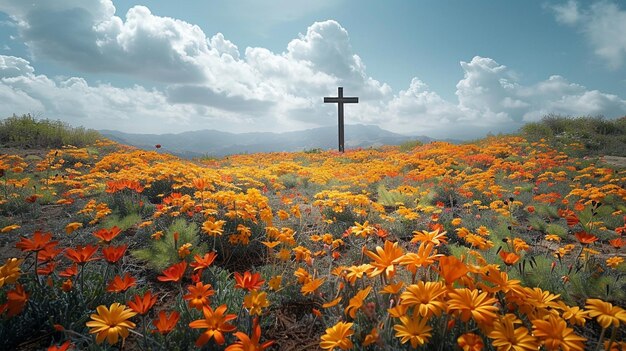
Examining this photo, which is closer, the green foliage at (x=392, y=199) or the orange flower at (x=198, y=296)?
the orange flower at (x=198, y=296)

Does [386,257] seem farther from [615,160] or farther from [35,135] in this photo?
[35,135]

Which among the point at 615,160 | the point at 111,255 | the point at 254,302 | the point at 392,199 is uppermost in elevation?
the point at 615,160

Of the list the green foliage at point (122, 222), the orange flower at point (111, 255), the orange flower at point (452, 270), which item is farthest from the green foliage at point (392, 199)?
the orange flower at point (111, 255)

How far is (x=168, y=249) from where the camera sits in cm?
318

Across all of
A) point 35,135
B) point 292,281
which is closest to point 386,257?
point 292,281

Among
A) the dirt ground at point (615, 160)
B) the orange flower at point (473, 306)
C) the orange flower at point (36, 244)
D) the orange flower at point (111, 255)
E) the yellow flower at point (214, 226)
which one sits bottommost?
the orange flower at point (473, 306)

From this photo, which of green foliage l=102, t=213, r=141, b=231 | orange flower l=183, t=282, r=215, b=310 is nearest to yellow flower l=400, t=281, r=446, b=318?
orange flower l=183, t=282, r=215, b=310

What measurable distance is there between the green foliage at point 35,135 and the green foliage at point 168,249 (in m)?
12.4

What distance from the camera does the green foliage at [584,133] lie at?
12430mm

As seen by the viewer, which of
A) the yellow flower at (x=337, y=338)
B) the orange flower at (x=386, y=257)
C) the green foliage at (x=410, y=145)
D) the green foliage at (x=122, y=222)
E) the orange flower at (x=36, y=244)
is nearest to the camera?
the yellow flower at (x=337, y=338)

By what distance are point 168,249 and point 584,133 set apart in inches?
710

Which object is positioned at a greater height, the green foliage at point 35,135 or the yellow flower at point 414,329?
the green foliage at point 35,135

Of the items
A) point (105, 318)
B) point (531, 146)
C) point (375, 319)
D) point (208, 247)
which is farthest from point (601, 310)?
point (531, 146)

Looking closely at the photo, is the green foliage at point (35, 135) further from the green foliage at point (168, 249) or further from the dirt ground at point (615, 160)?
the dirt ground at point (615, 160)
